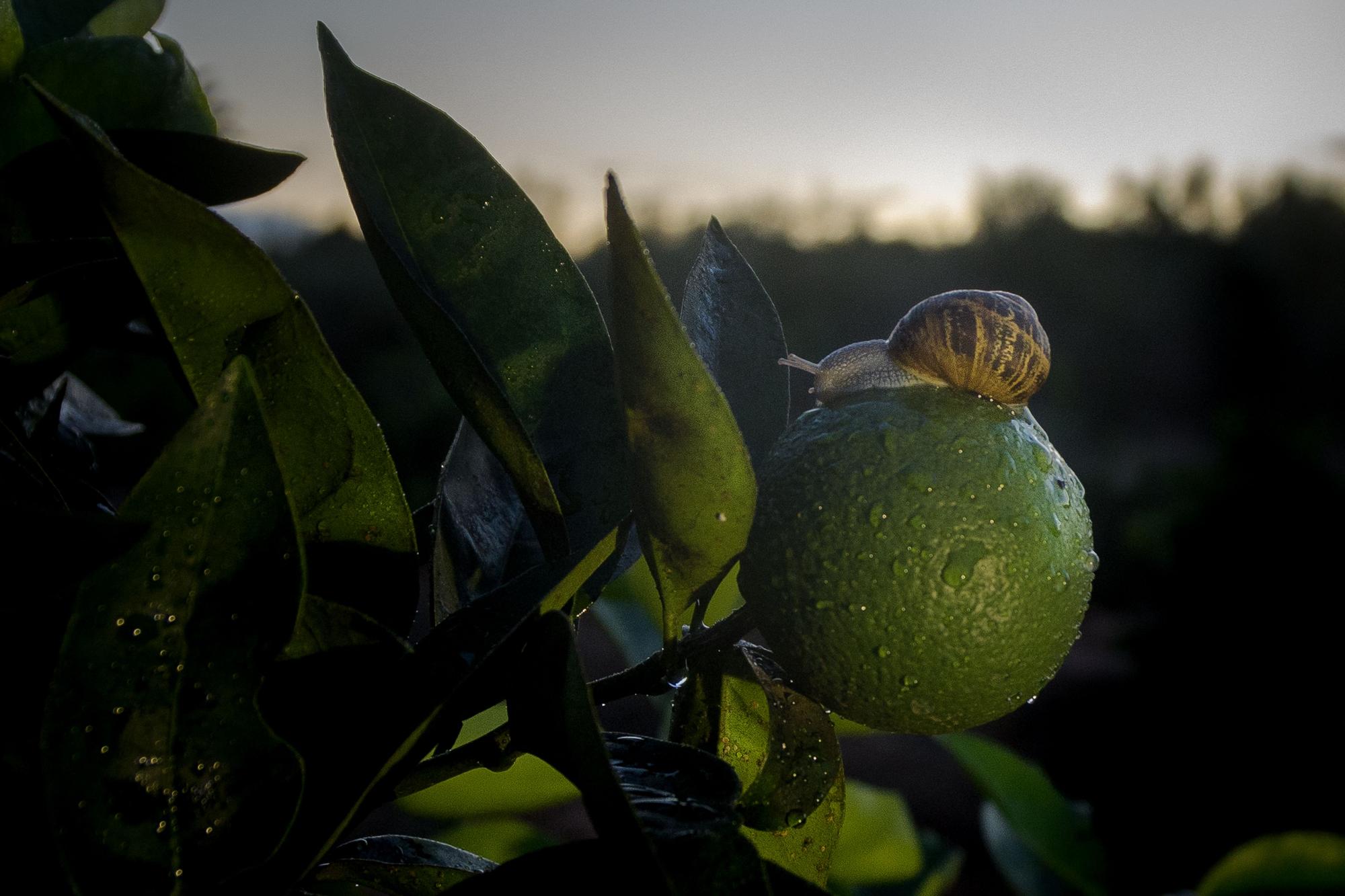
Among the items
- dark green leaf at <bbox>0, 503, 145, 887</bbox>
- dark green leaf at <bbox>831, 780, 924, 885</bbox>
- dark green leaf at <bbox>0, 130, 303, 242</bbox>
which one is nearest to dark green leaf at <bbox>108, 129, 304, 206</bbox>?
dark green leaf at <bbox>0, 130, 303, 242</bbox>

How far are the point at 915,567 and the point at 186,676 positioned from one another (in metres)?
0.37

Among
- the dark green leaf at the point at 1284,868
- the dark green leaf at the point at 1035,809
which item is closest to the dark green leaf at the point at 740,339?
the dark green leaf at the point at 1035,809

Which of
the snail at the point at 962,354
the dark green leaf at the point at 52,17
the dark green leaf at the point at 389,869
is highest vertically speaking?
the dark green leaf at the point at 52,17

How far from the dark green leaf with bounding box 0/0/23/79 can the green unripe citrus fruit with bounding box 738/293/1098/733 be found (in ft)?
1.84

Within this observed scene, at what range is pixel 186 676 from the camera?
461mm

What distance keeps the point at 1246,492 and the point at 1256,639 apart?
2.72 feet

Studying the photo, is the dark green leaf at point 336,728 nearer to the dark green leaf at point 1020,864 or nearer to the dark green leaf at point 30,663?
the dark green leaf at point 30,663

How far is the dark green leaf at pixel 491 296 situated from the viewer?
54cm

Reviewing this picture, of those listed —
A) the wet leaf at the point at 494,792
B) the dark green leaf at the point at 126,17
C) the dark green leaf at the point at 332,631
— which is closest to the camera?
the dark green leaf at the point at 332,631

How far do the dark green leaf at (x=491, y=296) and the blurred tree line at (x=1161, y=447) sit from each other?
0.72 meters

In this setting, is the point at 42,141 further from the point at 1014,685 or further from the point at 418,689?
the point at 1014,685

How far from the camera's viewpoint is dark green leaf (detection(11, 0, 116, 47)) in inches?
28.0

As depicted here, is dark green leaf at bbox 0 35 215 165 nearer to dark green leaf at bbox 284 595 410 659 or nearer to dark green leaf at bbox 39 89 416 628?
dark green leaf at bbox 39 89 416 628

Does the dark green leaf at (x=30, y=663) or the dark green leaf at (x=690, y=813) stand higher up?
the dark green leaf at (x=30, y=663)
